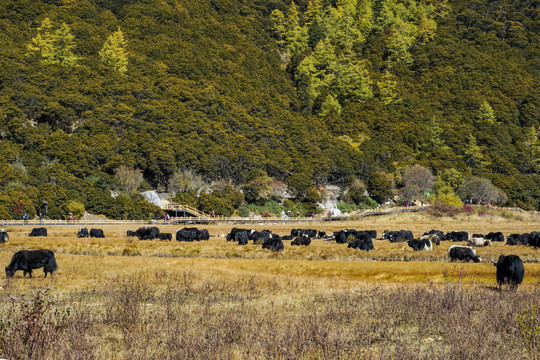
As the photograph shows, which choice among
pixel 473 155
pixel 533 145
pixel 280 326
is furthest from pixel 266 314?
pixel 533 145

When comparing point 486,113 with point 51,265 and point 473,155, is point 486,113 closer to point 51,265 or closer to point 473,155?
point 473,155

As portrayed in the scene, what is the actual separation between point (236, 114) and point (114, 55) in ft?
104

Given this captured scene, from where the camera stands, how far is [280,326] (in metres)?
13.0

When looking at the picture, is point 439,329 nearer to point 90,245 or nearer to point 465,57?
point 90,245

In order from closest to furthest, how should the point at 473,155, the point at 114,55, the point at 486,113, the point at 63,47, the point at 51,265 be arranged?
the point at 51,265, the point at 114,55, the point at 63,47, the point at 473,155, the point at 486,113

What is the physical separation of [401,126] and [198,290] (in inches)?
5407

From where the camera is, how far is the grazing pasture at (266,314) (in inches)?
412

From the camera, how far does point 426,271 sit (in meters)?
25.5

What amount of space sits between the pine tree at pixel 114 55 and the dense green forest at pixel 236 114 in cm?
46

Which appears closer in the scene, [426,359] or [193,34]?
[426,359]

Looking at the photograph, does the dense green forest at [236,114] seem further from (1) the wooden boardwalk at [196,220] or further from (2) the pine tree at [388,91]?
(1) the wooden boardwalk at [196,220]

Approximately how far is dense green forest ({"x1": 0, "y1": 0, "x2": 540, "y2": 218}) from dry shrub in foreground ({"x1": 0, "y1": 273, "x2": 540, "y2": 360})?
56185 mm

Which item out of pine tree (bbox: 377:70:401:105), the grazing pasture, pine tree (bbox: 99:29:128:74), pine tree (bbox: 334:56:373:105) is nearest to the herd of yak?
the grazing pasture

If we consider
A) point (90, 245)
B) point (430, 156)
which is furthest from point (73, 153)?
point (430, 156)
